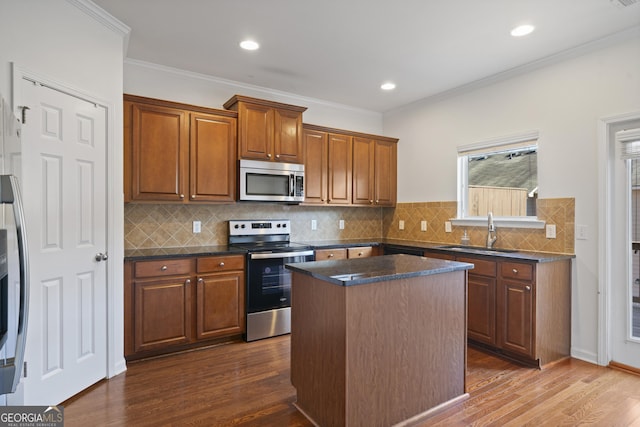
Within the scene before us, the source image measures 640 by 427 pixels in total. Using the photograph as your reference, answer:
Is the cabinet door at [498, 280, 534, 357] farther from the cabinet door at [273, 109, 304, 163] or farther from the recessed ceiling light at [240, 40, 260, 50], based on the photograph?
the recessed ceiling light at [240, 40, 260, 50]

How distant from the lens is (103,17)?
260cm

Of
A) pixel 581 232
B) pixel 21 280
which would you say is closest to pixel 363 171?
pixel 581 232

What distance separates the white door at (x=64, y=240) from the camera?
2.15 m

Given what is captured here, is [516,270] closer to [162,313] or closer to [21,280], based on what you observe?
[162,313]

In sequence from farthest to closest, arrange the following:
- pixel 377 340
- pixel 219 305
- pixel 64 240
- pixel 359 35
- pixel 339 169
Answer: pixel 339 169 → pixel 219 305 → pixel 359 35 → pixel 64 240 → pixel 377 340

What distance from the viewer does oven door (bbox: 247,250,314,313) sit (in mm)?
3500

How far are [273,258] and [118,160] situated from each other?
161 cm

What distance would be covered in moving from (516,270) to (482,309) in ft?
1.66

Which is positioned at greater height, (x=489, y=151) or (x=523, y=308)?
(x=489, y=151)

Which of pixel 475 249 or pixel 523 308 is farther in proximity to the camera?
pixel 475 249

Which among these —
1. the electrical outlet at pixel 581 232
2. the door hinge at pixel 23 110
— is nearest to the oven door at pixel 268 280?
the door hinge at pixel 23 110

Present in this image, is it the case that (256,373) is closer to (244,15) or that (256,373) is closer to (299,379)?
(299,379)

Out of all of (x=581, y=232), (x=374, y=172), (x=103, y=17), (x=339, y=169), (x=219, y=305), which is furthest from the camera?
(x=374, y=172)

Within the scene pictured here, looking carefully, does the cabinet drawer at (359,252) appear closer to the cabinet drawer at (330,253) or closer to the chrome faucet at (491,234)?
the cabinet drawer at (330,253)
